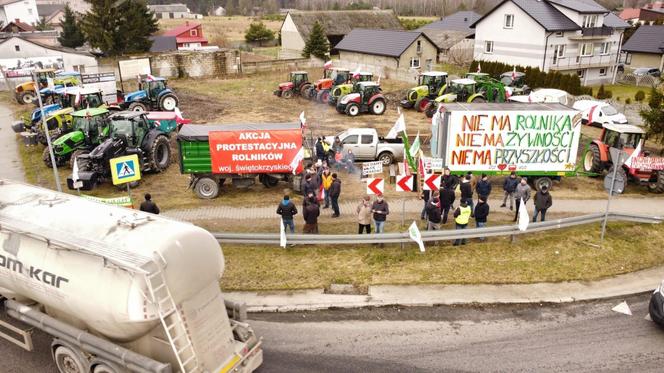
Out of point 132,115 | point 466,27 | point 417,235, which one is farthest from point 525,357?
point 466,27

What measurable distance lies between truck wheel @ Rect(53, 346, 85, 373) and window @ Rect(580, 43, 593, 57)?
4500cm

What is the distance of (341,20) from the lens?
63125mm

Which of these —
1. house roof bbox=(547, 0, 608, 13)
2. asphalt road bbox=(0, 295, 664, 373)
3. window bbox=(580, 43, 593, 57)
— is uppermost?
house roof bbox=(547, 0, 608, 13)

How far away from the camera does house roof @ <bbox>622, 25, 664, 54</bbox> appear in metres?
49.6

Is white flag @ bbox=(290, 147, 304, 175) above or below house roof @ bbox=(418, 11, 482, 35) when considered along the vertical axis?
below

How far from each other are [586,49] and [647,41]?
1264cm

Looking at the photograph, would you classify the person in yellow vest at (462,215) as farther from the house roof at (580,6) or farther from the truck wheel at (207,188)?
the house roof at (580,6)

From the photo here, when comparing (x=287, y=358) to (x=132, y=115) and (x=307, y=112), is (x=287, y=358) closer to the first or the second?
(x=132, y=115)

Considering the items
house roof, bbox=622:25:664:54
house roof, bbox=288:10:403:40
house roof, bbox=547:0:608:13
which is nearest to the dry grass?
house roof, bbox=547:0:608:13

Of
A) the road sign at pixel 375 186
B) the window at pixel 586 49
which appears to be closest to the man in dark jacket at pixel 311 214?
the road sign at pixel 375 186

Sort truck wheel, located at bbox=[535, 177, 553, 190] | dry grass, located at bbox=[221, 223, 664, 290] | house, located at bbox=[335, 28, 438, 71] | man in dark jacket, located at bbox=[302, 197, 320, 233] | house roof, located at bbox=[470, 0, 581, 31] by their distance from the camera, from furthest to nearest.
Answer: house, located at bbox=[335, 28, 438, 71] → house roof, located at bbox=[470, 0, 581, 31] → truck wheel, located at bbox=[535, 177, 553, 190] → man in dark jacket, located at bbox=[302, 197, 320, 233] → dry grass, located at bbox=[221, 223, 664, 290]

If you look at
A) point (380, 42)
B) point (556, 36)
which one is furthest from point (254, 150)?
point (556, 36)

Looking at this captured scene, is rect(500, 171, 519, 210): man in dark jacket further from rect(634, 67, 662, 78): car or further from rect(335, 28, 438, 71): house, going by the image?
rect(634, 67, 662, 78): car

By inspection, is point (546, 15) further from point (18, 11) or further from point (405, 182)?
point (18, 11)
